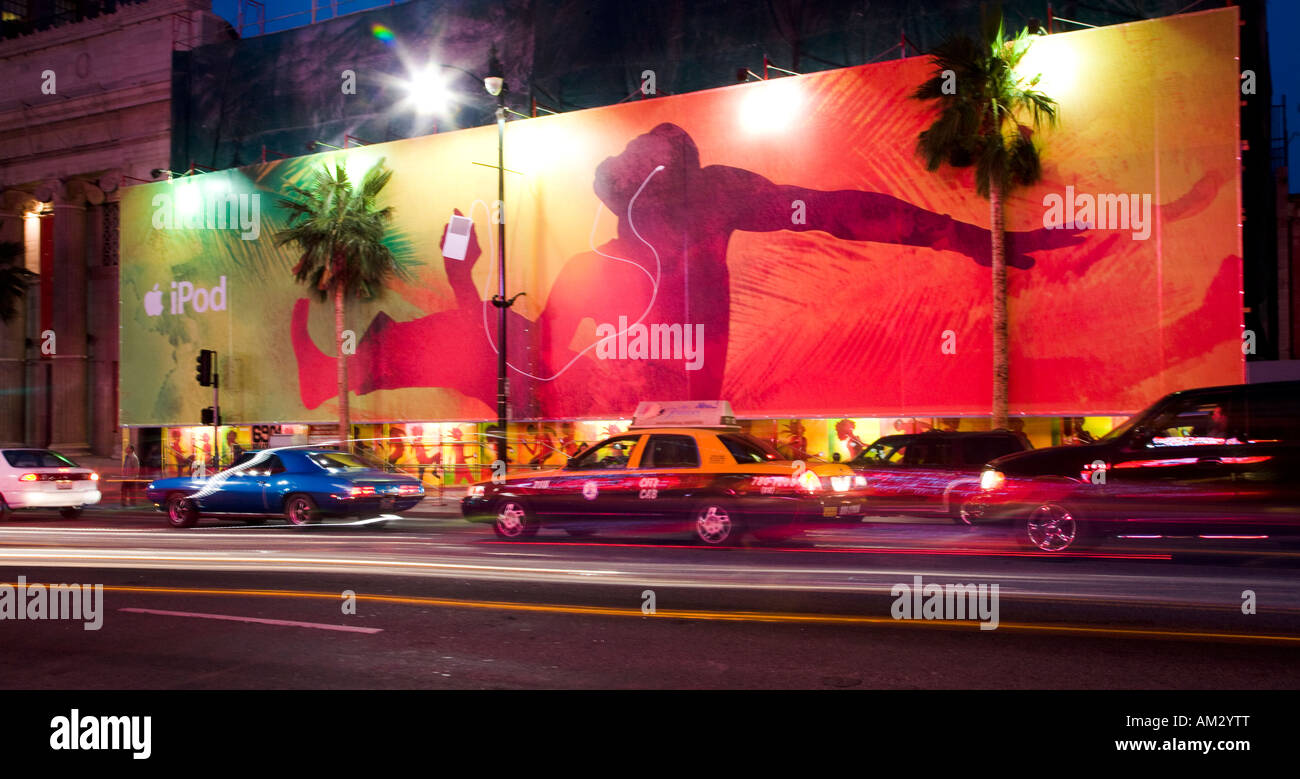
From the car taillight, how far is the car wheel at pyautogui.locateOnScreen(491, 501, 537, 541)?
400 centimetres

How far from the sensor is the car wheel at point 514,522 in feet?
51.0

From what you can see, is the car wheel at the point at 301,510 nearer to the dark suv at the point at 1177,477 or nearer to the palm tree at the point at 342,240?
the dark suv at the point at 1177,477

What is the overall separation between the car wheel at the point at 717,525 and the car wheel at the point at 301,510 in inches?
295

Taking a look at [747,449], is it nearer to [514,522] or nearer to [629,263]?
[514,522]

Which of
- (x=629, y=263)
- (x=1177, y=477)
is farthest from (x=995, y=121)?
(x=1177, y=477)

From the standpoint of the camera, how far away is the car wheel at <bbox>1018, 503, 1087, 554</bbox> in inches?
496

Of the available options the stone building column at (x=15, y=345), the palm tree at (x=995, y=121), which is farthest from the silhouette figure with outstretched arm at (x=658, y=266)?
the stone building column at (x=15, y=345)

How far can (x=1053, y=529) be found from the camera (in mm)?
→ 12820

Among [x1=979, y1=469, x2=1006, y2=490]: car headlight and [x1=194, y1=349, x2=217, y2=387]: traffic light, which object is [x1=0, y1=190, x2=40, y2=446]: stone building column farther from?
[x1=979, y1=469, x2=1006, y2=490]: car headlight

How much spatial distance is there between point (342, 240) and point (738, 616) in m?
29.3

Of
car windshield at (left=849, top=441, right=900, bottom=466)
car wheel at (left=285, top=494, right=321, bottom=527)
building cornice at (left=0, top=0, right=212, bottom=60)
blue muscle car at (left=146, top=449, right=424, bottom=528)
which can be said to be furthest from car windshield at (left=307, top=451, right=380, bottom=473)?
building cornice at (left=0, top=0, right=212, bottom=60)
